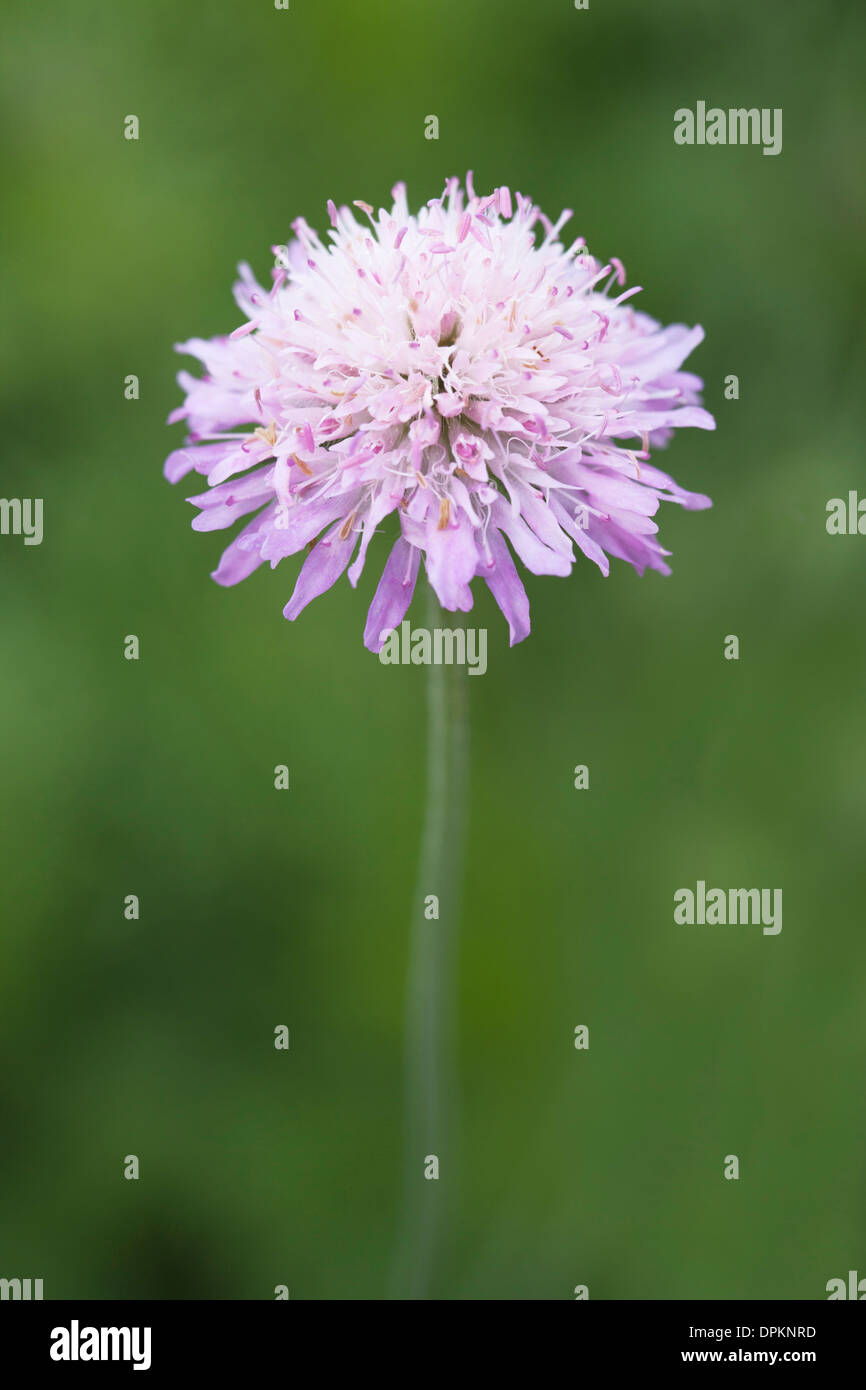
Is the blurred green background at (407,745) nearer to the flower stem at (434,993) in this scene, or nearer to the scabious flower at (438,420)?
the flower stem at (434,993)

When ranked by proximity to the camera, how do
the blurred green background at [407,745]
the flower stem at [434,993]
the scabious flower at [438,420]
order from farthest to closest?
1. the blurred green background at [407,745]
2. the flower stem at [434,993]
3. the scabious flower at [438,420]

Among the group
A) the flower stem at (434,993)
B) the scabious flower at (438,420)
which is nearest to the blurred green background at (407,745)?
the flower stem at (434,993)

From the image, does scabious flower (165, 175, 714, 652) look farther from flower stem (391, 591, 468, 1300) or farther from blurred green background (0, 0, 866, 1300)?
blurred green background (0, 0, 866, 1300)

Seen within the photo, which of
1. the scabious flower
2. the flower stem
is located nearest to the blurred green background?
the flower stem

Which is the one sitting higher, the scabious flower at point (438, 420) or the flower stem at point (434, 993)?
the scabious flower at point (438, 420)

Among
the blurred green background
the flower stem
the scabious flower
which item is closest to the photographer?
the scabious flower

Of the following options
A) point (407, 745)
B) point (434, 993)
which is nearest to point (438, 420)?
point (434, 993)

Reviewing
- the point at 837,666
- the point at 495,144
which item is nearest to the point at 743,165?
the point at 495,144
